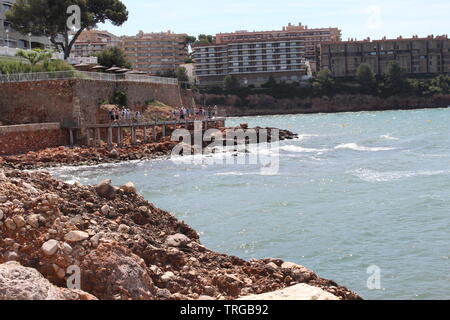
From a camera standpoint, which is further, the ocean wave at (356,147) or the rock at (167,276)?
the ocean wave at (356,147)

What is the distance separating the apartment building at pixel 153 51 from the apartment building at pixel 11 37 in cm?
7349

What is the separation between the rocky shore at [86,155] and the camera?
113 ft

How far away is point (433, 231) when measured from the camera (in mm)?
15852

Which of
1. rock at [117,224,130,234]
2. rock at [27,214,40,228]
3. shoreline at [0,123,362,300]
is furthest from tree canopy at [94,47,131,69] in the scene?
rock at [27,214,40,228]

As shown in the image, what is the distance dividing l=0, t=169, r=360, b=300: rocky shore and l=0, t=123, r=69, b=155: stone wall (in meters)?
26.8

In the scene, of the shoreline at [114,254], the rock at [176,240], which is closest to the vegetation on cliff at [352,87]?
the shoreline at [114,254]

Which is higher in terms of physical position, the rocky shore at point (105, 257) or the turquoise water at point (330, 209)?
the rocky shore at point (105, 257)

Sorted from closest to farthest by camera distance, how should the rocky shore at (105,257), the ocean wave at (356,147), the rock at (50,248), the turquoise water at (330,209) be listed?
the rocky shore at (105,257), the rock at (50,248), the turquoise water at (330,209), the ocean wave at (356,147)

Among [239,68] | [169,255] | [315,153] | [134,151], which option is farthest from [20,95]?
[239,68]

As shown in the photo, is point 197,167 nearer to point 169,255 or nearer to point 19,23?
point 169,255

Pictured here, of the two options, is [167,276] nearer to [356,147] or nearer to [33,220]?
[33,220]

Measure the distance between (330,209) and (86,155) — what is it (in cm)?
1984

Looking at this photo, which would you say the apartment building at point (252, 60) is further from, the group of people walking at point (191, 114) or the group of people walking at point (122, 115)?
the group of people walking at point (122, 115)

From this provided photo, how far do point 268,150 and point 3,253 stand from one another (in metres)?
33.0
